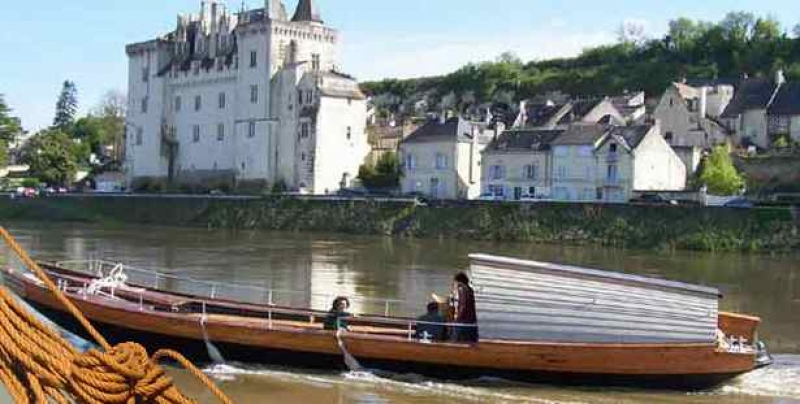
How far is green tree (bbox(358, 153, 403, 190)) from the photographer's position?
68188mm

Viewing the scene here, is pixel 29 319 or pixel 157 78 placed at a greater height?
pixel 157 78

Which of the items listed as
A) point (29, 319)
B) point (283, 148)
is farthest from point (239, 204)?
point (29, 319)

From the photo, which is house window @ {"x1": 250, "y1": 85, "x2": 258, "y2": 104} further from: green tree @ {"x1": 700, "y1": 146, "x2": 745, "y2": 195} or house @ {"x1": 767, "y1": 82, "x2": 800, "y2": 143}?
house @ {"x1": 767, "y1": 82, "x2": 800, "y2": 143}

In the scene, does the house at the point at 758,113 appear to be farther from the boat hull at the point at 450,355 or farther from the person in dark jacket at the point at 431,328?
the person in dark jacket at the point at 431,328

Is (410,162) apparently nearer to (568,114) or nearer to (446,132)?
(446,132)

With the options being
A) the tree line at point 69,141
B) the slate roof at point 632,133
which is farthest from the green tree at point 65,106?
the slate roof at point 632,133

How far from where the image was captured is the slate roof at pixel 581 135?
56.9 meters

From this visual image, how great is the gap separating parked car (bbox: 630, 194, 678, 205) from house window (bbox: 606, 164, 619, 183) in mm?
2841

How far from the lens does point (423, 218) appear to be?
55.3 meters

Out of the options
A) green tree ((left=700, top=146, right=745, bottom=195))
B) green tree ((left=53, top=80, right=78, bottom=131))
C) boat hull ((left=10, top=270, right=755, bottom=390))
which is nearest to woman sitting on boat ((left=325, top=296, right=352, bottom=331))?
boat hull ((left=10, top=270, right=755, bottom=390))

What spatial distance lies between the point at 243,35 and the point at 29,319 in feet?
247

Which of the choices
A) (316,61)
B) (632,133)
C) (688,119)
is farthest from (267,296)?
(316,61)

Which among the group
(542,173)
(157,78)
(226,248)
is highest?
(157,78)

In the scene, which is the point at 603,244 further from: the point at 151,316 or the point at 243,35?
the point at 243,35
